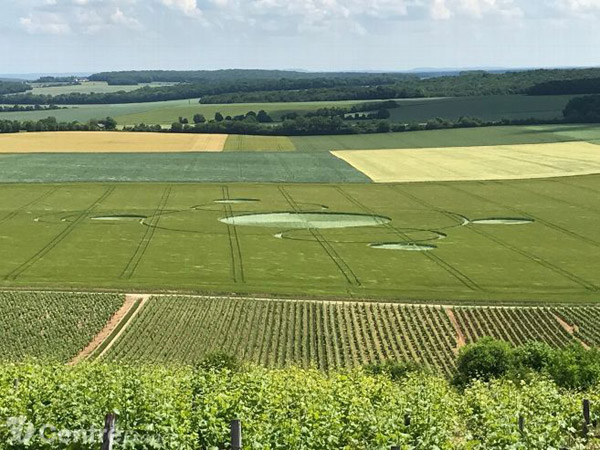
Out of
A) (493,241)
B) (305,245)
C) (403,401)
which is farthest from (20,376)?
(493,241)

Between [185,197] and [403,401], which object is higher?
[403,401]

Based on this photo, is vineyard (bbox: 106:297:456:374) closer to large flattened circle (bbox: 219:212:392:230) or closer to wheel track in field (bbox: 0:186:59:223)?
large flattened circle (bbox: 219:212:392:230)

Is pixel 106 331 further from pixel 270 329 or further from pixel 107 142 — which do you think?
pixel 107 142

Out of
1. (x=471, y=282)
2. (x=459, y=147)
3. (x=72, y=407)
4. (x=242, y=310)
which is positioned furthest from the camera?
(x=459, y=147)

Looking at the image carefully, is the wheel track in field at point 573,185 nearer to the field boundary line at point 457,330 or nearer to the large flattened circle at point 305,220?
the large flattened circle at point 305,220

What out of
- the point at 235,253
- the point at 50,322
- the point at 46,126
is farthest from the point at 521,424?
the point at 46,126

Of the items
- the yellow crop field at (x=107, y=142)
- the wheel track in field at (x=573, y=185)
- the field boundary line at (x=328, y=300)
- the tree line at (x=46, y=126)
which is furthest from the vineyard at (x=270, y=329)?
the tree line at (x=46, y=126)

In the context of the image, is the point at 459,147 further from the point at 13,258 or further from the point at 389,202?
the point at 13,258
